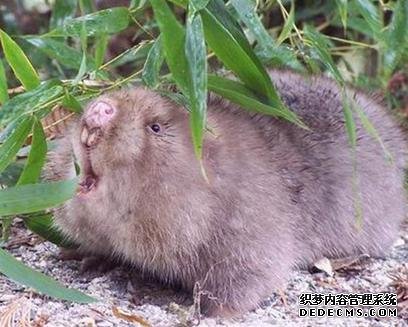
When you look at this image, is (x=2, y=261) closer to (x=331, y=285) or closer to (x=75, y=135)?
(x=75, y=135)

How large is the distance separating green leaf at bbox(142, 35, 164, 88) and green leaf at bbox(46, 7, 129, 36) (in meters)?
Result: 0.10

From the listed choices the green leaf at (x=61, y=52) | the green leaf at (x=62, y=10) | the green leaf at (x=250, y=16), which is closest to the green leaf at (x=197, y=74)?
the green leaf at (x=250, y=16)

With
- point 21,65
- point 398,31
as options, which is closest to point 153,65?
point 21,65

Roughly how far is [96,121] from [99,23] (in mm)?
275

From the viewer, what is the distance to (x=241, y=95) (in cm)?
229

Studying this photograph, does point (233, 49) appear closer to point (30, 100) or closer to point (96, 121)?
point (96, 121)

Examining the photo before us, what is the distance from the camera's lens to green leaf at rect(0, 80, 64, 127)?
2191 mm

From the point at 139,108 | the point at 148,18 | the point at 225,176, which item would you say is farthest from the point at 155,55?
the point at 148,18

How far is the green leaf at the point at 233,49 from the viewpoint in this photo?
2152mm

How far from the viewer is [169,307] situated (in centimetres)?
227

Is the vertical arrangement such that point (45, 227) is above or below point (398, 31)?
below

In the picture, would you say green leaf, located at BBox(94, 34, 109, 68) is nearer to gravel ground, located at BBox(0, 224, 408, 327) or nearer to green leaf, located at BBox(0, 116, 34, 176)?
green leaf, located at BBox(0, 116, 34, 176)

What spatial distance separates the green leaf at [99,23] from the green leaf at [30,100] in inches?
4.9

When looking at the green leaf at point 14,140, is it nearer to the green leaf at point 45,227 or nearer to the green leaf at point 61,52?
the green leaf at point 45,227
